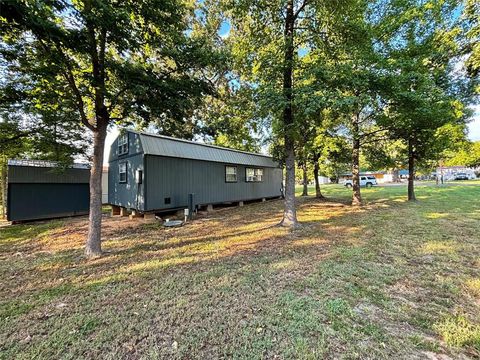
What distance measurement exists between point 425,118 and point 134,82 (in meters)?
10.6

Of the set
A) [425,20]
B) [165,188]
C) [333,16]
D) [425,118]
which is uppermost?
[425,20]

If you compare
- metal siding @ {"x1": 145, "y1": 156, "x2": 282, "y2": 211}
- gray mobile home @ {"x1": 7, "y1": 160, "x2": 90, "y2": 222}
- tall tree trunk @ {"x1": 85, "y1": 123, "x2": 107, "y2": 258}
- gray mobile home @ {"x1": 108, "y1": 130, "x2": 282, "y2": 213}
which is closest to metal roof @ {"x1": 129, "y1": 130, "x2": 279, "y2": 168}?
gray mobile home @ {"x1": 108, "y1": 130, "x2": 282, "y2": 213}

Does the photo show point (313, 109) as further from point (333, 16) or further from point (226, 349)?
point (226, 349)

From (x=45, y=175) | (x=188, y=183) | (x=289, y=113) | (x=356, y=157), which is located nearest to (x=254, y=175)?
(x=188, y=183)

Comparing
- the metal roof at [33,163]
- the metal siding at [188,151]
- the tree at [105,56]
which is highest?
the tree at [105,56]

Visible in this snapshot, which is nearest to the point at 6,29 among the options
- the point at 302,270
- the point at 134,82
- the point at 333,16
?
the point at 134,82

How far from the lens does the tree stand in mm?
3945

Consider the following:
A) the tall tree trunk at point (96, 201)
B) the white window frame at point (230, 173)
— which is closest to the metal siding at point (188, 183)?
the white window frame at point (230, 173)

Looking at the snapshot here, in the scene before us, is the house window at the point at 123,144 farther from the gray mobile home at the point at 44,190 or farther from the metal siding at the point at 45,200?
the metal siding at the point at 45,200

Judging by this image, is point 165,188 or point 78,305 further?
point 165,188

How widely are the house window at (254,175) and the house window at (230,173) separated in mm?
1329

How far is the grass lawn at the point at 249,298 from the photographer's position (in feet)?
7.47

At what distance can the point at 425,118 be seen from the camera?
9078 mm

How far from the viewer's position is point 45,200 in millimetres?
11945
